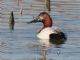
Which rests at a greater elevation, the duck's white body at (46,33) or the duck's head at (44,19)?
the duck's head at (44,19)

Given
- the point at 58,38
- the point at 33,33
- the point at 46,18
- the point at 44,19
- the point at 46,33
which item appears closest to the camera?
the point at 58,38

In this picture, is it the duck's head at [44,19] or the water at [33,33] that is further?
the duck's head at [44,19]

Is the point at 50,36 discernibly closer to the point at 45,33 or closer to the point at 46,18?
the point at 45,33

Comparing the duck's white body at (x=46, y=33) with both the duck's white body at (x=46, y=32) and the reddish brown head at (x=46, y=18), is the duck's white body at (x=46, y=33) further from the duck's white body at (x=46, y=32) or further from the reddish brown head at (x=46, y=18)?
the reddish brown head at (x=46, y=18)

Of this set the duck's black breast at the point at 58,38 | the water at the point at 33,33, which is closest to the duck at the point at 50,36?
the duck's black breast at the point at 58,38

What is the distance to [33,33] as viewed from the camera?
1714 cm

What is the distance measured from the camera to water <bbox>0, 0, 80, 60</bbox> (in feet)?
43.8

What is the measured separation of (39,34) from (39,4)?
576cm

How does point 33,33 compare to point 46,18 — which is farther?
point 46,18

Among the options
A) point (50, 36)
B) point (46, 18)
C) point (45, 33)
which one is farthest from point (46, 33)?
point (46, 18)

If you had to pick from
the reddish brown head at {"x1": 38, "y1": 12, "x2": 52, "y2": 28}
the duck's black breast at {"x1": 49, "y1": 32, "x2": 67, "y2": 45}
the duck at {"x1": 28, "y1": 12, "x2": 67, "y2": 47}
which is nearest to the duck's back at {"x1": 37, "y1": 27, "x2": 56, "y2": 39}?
the duck at {"x1": 28, "y1": 12, "x2": 67, "y2": 47}

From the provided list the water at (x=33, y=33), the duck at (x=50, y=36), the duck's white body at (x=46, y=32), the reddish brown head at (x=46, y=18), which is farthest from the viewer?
the reddish brown head at (x=46, y=18)

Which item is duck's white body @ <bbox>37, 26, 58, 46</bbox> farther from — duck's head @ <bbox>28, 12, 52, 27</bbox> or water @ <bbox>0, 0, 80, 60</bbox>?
duck's head @ <bbox>28, 12, 52, 27</bbox>

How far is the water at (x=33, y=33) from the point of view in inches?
525
